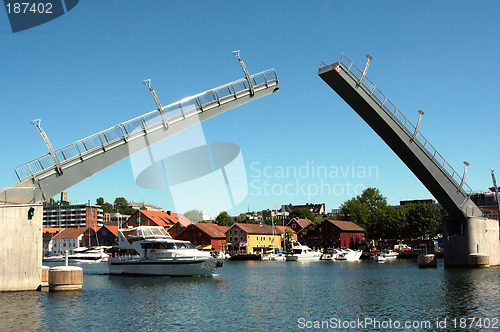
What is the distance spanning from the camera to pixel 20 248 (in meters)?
20.0

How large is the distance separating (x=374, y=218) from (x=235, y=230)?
2606 cm

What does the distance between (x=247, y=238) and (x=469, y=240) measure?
4957 cm

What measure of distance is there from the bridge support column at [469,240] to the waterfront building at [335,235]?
51120mm

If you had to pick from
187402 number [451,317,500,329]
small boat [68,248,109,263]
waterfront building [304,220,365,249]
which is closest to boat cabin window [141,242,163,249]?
187402 number [451,317,500,329]

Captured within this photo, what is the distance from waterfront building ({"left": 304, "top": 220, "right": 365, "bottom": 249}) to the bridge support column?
168 feet

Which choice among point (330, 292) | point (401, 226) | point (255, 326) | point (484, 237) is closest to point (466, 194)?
point (484, 237)

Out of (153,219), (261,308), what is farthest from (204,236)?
(261,308)

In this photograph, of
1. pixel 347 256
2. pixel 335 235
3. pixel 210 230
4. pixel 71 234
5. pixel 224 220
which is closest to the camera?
pixel 347 256

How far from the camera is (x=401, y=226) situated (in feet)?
280

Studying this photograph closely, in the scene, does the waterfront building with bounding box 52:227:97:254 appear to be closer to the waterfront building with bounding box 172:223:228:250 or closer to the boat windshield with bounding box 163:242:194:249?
the waterfront building with bounding box 172:223:228:250

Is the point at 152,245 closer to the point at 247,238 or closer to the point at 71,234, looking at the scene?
the point at 247,238

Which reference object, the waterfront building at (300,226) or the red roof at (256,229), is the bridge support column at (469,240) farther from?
the waterfront building at (300,226)

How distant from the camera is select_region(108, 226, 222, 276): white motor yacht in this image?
3384 cm

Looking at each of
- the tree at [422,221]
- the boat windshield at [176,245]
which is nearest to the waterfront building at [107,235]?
the tree at [422,221]
